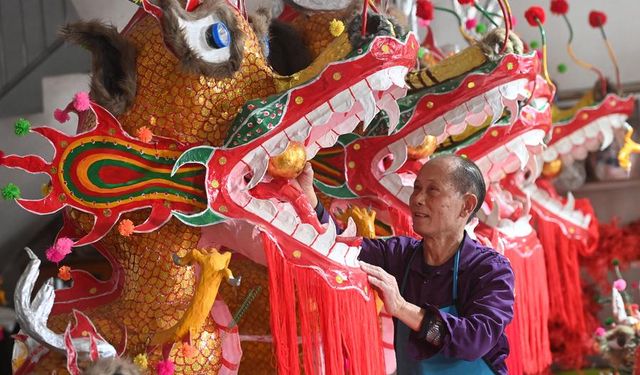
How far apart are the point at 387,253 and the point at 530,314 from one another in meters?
1.10

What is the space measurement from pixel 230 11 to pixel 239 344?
739 mm

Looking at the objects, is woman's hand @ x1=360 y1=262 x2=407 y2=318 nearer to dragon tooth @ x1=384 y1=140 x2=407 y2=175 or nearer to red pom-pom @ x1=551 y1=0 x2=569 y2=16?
dragon tooth @ x1=384 y1=140 x2=407 y2=175

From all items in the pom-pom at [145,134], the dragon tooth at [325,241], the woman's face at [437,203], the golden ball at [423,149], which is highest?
the pom-pom at [145,134]

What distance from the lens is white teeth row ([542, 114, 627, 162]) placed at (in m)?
4.07

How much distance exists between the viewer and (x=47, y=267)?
339 cm

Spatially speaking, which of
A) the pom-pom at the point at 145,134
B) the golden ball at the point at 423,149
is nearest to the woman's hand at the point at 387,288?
the pom-pom at the point at 145,134

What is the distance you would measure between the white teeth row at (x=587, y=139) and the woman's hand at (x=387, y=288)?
2.10 m

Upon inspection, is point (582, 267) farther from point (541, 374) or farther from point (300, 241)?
point (300, 241)

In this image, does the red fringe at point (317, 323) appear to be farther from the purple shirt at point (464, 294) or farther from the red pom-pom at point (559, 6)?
the red pom-pom at point (559, 6)

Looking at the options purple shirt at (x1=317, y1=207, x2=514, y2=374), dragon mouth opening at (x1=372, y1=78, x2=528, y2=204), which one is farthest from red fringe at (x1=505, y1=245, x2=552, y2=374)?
purple shirt at (x1=317, y1=207, x2=514, y2=374)

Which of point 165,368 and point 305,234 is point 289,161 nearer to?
point 305,234

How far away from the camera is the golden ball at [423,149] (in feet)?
9.57

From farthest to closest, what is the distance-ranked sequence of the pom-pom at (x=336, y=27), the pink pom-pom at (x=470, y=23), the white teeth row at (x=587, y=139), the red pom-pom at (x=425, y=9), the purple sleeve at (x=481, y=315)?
the white teeth row at (x=587, y=139), the pink pom-pom at (x=470, y=23), the red pom-pom at (x=425, y=9), the pom-pom at (x=336, y=27), the purple sleeve at (x=481, y=315)

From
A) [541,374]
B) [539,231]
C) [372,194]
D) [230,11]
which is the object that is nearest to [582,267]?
[539,231]
